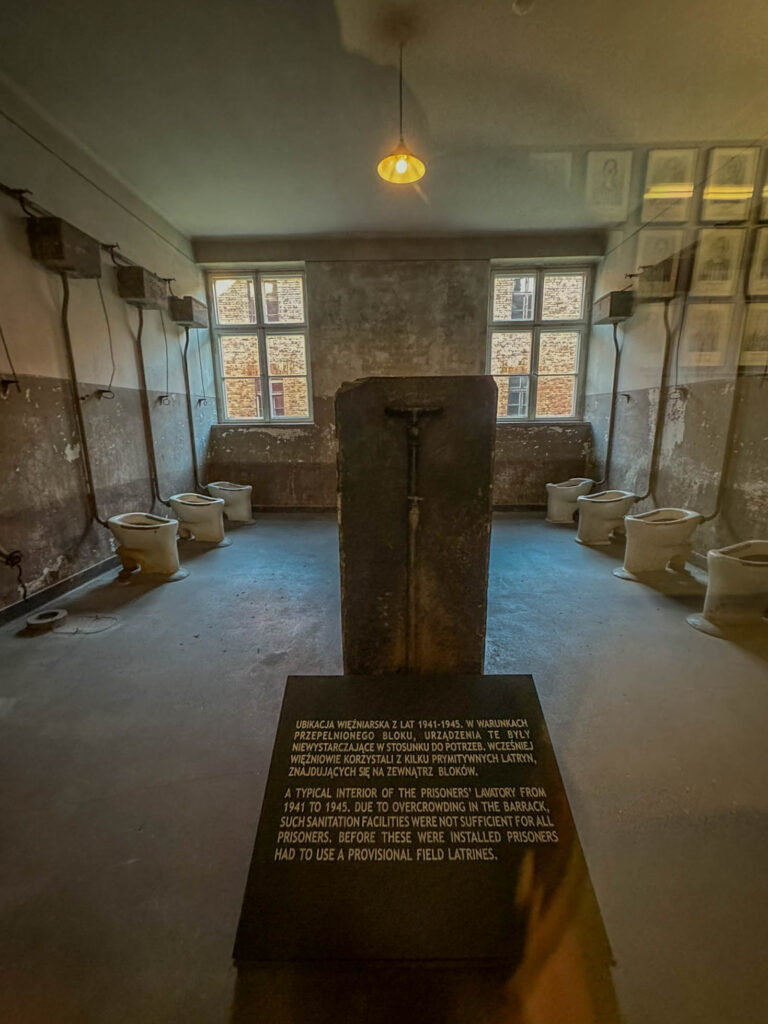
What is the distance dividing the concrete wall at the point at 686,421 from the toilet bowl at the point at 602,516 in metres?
0.29

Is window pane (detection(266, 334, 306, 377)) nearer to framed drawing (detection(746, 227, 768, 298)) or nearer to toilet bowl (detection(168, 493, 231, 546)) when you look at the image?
toilet bowl (detection(168, 493, 231, 546))

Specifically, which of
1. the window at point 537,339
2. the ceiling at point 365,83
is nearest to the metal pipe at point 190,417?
the ceiling at point 365,83

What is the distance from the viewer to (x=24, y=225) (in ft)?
9.57

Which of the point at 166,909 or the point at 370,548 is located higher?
the point at 370,548

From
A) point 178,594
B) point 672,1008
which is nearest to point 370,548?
point 672,1008

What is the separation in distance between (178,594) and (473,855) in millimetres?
2924

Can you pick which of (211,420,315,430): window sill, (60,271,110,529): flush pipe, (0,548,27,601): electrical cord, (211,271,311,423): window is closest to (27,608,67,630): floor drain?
(0,548,27,601): electrical cord

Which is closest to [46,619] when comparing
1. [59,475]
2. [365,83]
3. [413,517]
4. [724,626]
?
[59,475]

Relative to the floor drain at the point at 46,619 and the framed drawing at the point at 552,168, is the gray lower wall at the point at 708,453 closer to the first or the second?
the framed drawing at the point at 552,168

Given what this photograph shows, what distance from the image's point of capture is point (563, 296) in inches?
228

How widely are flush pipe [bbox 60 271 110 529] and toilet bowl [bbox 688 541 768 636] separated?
451 centimetres

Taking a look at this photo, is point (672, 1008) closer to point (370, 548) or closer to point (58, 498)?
point (370, 548)

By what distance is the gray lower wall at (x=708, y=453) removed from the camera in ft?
10.3

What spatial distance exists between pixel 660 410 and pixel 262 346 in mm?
4991
